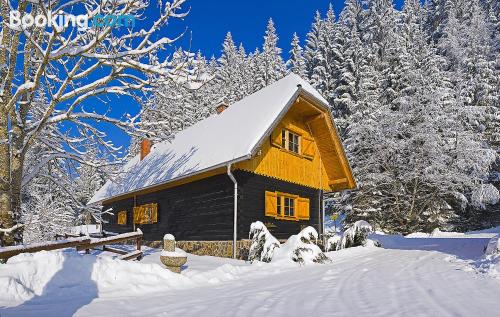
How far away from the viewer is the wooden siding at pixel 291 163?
14.3 metres

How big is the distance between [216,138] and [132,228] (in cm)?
774

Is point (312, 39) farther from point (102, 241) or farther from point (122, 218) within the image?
point (102, 241)

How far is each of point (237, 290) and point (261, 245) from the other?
4638mm

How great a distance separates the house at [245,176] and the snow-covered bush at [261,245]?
4.61ft

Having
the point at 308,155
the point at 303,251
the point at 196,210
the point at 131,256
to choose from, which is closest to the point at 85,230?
the point at 196,210

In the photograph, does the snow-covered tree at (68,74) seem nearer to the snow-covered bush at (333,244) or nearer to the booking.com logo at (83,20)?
the booking.com logo at (83,20)

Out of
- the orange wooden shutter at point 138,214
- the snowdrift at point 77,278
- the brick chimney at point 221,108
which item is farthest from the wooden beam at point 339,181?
the snowdrift at point 77,278

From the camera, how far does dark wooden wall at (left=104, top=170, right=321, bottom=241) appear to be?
13508 millimetres

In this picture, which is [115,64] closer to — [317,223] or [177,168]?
[177,168]

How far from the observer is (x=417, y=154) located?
2558cm

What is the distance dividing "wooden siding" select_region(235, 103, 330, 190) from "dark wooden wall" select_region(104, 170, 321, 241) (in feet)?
0.99

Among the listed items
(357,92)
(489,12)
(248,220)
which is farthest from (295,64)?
(248,220)

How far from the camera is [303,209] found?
1661cm

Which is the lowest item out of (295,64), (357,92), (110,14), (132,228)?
(132,228)
